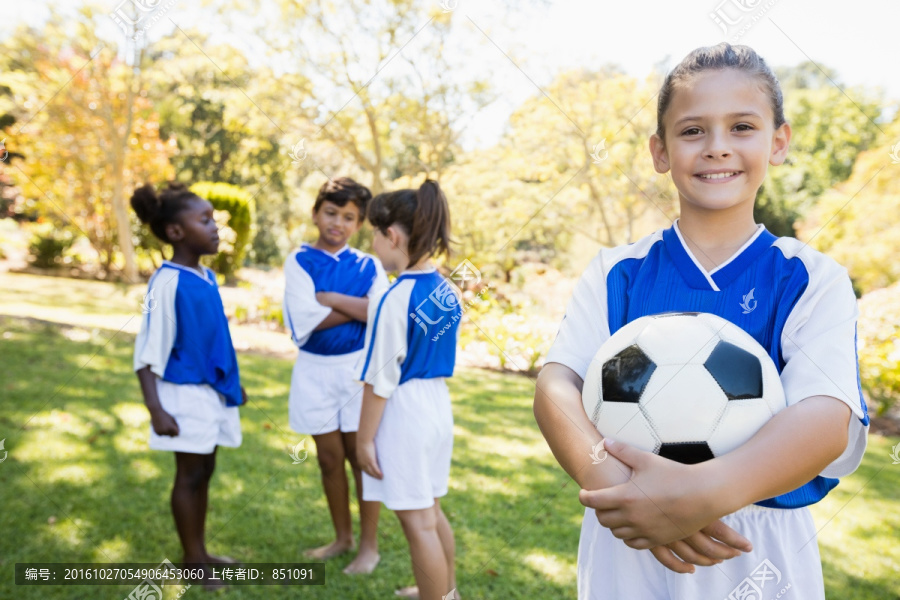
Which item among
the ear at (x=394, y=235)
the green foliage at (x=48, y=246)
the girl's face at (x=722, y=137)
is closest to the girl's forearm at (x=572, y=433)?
the girl's face at (x=722, y=137)

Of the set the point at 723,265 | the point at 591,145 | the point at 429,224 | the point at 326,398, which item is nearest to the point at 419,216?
the point at 429,224

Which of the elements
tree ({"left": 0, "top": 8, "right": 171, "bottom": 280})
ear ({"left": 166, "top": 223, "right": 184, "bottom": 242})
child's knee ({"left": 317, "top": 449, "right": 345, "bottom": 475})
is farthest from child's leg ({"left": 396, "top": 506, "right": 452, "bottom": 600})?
tree ({"left": 0, "top": 8, "right": 171, "bottom": 280})

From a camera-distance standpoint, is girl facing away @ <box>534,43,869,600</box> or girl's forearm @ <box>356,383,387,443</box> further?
girl's forearm @ <box>356,383,387,443</box>

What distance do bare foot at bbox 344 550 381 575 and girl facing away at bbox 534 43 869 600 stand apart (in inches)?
80.4

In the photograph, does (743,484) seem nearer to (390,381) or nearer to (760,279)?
(760,279)

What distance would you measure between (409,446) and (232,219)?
12378 mm

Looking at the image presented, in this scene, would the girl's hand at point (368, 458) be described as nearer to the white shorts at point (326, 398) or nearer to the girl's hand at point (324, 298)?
the white shorts at point (326, 398)

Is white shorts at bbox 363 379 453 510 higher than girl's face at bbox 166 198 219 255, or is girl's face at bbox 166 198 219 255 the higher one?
girl's face at bbox 166 198 219 255

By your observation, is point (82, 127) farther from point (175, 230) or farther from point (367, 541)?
point (367, 541)

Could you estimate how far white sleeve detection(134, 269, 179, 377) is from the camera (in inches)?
118

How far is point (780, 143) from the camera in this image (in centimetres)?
148

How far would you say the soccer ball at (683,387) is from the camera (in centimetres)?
122

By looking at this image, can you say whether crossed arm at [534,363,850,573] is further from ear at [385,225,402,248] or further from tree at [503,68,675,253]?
tree at [503,68,675,253]

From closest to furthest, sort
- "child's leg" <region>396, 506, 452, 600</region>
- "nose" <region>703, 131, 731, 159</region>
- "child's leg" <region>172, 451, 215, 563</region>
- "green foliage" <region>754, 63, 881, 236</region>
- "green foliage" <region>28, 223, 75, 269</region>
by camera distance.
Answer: "nose" <region>703, 131, 731, 159</region> → "child's leg" <region>396, 506, 452, 600</region> → "child's leg" <region>172, 451, 215, 563</region> → "green foliage" <region>28, 223, 75, 269</region> → "green foliage" <region>754, 63, 881, 236</region>
